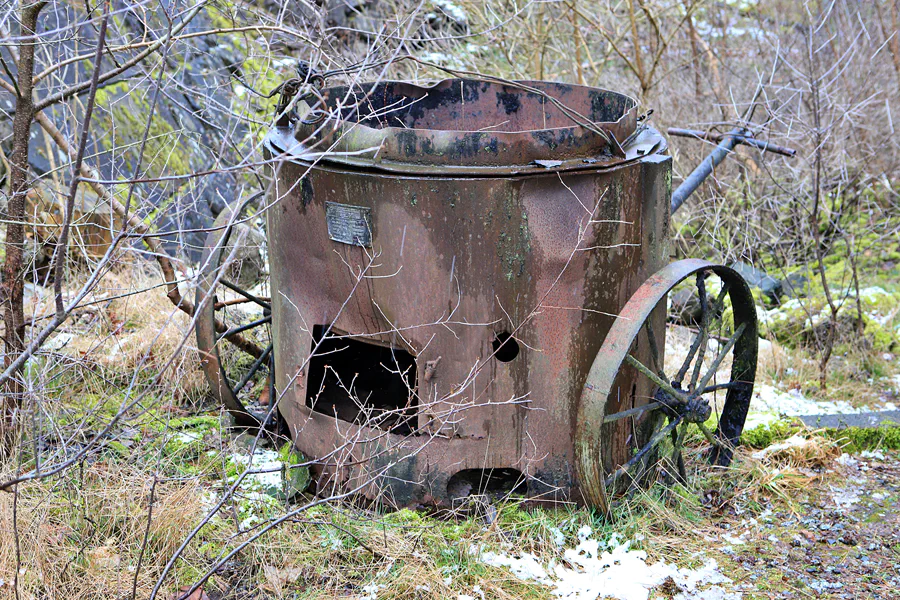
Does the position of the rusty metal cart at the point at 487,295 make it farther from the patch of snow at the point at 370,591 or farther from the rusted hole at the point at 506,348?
the patch of snow at the point at 370,591

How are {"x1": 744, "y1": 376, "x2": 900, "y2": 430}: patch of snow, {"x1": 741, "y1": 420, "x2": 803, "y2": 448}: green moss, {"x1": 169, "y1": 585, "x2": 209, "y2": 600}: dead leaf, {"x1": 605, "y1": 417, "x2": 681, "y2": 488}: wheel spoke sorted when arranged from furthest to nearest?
{"x1": 744, "y1": 376, "x2": 900, "y2": 430}: patch of snow
{"x1": 741, "y1": 420, "x2": 803, "y2": 448}: green moss
{"x1": 605, "y1": 417, "x2": 681, "y2": 488}: wheel spoke
{"x1": 169, "y1": 585, "x2": 209, "y2": 600}: dead leaf

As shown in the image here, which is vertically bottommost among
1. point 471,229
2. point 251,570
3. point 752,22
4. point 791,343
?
point 251,570

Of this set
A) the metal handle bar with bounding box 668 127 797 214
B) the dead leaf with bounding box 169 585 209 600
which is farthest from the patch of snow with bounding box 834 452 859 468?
the dead leaf with bounding box 169 585 209 600

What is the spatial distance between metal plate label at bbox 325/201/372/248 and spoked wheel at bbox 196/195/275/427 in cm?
33

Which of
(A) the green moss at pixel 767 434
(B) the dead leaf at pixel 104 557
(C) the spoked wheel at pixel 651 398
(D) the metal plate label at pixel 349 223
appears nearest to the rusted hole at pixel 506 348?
(C) the spoked wheel at pixel 651 398

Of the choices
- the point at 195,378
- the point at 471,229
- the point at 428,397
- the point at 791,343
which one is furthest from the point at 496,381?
the point at 791,343

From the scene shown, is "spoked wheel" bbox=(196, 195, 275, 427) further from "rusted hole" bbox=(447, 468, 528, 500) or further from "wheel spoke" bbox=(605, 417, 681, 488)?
"wheel spoke" bbox=(605, 417, 681, 488)

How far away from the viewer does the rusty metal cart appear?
3.11 m

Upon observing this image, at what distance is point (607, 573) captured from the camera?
3.26 m

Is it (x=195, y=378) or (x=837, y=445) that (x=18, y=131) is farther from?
(x=837, y=445)

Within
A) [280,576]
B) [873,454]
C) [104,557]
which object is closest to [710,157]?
[873,454]

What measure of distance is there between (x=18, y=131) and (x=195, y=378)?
181 cm

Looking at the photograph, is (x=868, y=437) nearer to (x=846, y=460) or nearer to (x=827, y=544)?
(x=846, y=460)

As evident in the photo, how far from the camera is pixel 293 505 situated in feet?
12.0
